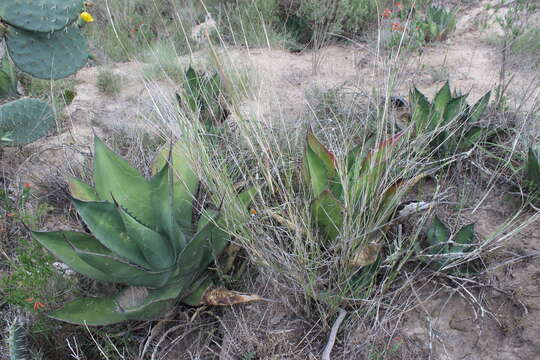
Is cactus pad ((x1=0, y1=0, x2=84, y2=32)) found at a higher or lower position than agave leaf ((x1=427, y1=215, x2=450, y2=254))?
higher

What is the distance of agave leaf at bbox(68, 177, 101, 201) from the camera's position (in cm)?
187

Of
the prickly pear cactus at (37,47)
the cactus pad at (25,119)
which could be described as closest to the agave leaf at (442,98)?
the prickly pear cactus at (37,47)

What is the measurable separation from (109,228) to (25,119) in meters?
1.32

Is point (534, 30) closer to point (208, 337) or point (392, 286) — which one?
point (392, 286)

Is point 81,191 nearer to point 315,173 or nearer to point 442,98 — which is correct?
point 315,173

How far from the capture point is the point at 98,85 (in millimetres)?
3623

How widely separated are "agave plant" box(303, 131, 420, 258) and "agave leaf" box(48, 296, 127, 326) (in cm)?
84

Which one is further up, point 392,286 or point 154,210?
point 154,210

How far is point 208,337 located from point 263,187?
0.66 meters

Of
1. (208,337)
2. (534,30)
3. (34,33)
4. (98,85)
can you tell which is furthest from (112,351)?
(534,30)

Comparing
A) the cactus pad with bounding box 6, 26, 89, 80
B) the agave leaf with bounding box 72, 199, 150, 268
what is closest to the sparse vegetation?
the agave leaf with bounding box 72, 199, 150, 268

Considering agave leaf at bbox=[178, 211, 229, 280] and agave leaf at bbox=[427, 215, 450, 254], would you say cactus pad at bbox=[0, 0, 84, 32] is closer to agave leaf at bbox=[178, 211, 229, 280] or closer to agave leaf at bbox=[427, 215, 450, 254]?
agave leaf at bbox=[178, 211, 229, 280]

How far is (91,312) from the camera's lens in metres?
1.69

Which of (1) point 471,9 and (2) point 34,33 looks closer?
(2) point 34,33
